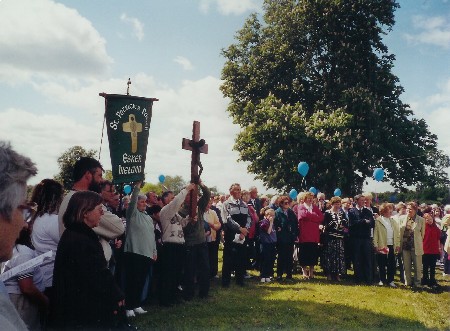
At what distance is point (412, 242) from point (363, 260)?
4.28ft

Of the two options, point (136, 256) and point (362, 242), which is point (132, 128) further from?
point (362, 242)

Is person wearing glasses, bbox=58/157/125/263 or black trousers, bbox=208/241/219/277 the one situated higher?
person wearing glasses, bbox=58/157/125/263

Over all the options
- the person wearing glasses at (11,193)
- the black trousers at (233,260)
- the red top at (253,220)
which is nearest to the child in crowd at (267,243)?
the red top at (253,220)

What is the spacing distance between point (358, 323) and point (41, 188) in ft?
17.2

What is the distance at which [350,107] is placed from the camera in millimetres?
21156

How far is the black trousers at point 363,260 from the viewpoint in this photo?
10125 millimetres

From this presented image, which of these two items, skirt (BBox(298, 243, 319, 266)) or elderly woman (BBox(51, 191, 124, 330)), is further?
skirt (BBox(298, 243, 319, 266))

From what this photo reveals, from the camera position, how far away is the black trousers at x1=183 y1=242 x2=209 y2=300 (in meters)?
7.90

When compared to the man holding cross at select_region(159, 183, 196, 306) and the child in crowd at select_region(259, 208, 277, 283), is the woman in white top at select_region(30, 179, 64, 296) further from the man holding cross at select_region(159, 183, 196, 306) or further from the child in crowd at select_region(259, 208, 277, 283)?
the child in crowd at select_region(259, 208, 277, 283)

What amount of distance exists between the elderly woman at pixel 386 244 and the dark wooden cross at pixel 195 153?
17.1 ft

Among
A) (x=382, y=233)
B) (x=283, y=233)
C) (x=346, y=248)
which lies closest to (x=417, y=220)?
(x=382, y=233)

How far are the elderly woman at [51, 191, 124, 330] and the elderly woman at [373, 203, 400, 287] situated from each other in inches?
332

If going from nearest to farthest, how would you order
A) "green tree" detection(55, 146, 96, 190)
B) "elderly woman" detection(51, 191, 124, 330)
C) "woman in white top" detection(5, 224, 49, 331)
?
"elderly woman" detection(51, 191, 124, 330), "woman in white top" detection(5, 224, 49, 331), "green tree" detection(55, 146, 96, 190)

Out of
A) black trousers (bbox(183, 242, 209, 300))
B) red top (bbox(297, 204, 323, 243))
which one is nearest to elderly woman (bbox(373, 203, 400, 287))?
red top (bbox(297, 204, 323, 243))
